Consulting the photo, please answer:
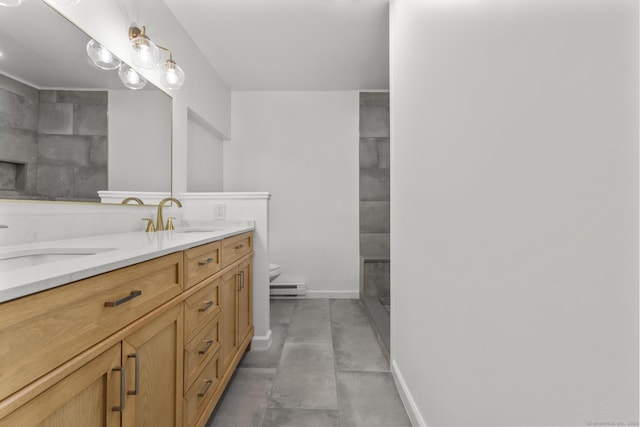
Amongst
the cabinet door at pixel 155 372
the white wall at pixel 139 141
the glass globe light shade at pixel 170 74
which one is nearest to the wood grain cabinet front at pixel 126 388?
the cabinet door at pixel 155 372

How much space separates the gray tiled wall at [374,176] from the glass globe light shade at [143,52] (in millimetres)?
2318

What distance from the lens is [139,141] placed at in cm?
180

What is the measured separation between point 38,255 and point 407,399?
1685mm

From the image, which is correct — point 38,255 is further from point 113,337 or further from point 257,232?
point 257,232

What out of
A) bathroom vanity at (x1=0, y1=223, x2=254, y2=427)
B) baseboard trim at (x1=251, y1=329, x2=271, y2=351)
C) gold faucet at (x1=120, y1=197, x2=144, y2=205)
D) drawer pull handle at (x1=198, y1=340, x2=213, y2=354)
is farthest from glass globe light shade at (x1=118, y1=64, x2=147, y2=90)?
baseboard trim at (x1=251, y1=329, x2=271, y2=351)

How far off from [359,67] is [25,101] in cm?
261

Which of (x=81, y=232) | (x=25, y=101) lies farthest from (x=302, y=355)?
(x=25, y=101)

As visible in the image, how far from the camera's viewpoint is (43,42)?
1.22 m

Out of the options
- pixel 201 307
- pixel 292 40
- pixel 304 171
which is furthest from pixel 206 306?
pixel 304 171

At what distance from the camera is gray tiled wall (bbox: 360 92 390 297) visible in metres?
3.50

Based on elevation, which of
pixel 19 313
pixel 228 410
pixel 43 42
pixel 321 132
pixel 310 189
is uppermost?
pixel 321 132

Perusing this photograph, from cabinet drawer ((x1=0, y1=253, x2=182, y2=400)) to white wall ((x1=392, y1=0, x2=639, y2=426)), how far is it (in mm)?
935

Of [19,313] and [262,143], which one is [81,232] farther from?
[262,143]

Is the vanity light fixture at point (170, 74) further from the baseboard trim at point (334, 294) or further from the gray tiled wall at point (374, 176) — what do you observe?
the baseboard trim at point (334, 294)
